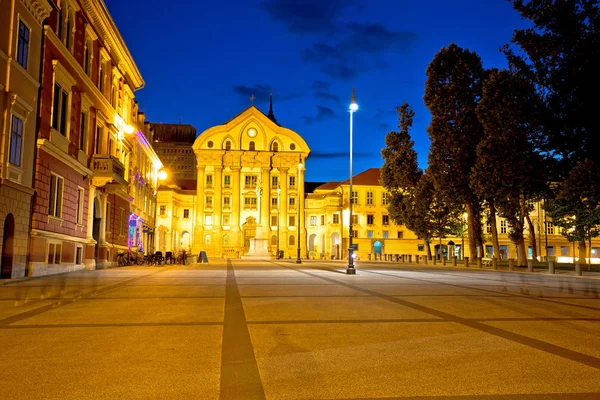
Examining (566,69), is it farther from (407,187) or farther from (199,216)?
(199,216)

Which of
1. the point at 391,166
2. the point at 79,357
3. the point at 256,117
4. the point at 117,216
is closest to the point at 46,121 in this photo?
the point at 117,216

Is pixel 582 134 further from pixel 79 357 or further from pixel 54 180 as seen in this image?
pixel 79 357

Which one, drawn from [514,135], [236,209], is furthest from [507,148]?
[236,209]

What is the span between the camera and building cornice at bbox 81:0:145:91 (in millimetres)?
28906

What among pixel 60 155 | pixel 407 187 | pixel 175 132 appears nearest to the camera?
pixel 60 155

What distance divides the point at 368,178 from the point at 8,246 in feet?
238

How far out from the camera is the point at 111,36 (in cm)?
3322

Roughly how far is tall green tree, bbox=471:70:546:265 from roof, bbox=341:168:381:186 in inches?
1822

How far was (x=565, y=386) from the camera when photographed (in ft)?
16.0

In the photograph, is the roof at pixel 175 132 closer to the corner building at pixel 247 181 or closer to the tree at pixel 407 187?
the corner building at pixel 247 181

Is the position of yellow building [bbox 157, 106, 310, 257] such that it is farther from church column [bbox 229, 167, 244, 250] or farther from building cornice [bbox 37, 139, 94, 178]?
building cornice [bbox 37, 139, 94, 178]

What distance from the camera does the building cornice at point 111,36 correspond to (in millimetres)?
28906

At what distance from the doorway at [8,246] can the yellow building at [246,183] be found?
66.3 meters

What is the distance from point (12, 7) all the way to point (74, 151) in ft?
28.1
